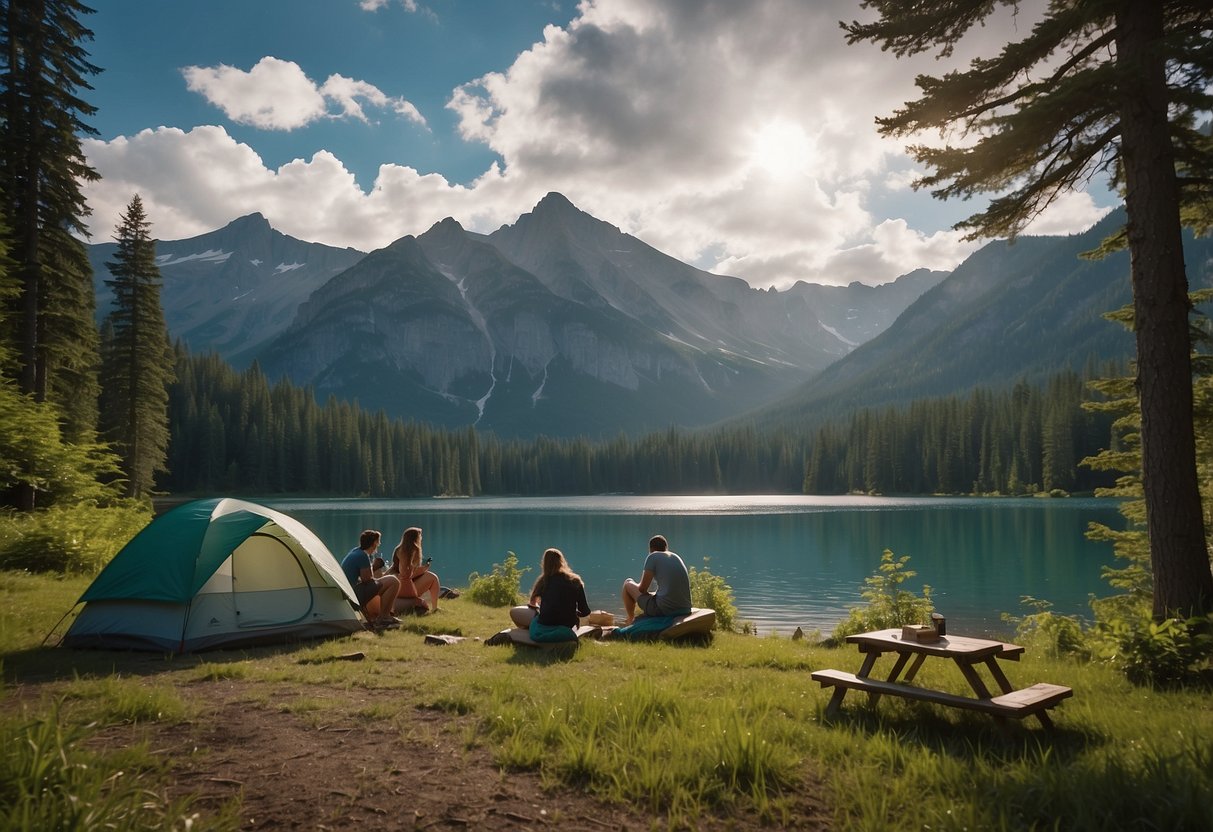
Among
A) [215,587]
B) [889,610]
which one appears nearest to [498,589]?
[215,587]

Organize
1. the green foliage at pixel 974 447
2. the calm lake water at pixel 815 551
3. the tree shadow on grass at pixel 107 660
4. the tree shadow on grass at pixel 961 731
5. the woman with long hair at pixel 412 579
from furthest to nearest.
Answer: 1. the green foliage at pixel 974 447
2. the calm lake water at pixel 815 551
3. the woman with long hair at pixel 412 579
4. the tree shadow on grass at pixel 107 660
5. the tree shadow on grass at pixel 961 731

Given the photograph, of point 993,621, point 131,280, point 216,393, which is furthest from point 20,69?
point 216,393

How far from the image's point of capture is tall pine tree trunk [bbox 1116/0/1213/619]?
888cm

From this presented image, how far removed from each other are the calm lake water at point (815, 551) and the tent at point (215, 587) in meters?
11.4

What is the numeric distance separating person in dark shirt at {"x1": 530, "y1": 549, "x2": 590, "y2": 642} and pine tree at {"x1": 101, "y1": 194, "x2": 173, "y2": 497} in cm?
3390

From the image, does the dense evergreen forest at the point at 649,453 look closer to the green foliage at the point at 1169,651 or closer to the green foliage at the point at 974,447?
the green foliage at the point at 974,447

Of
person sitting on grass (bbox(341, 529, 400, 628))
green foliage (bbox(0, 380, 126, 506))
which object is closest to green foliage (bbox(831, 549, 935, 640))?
person sitting on grass (bbox(341, 529, 400, 628))

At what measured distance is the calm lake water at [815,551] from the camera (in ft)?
80.8

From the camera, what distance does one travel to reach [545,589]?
11789 mm

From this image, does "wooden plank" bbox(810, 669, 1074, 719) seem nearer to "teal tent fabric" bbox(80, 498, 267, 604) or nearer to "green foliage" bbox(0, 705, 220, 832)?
"green foliage" bbox(0, 705, 220, 832)

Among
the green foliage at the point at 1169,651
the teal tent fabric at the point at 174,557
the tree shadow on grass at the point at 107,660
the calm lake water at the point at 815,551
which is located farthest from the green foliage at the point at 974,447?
the tree shadow on grass at the point at 107,660

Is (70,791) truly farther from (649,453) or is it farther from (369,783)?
(649,453)

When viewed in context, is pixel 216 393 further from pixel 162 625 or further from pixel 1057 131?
pixel 1057 131

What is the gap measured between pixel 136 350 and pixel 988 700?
42.7m
